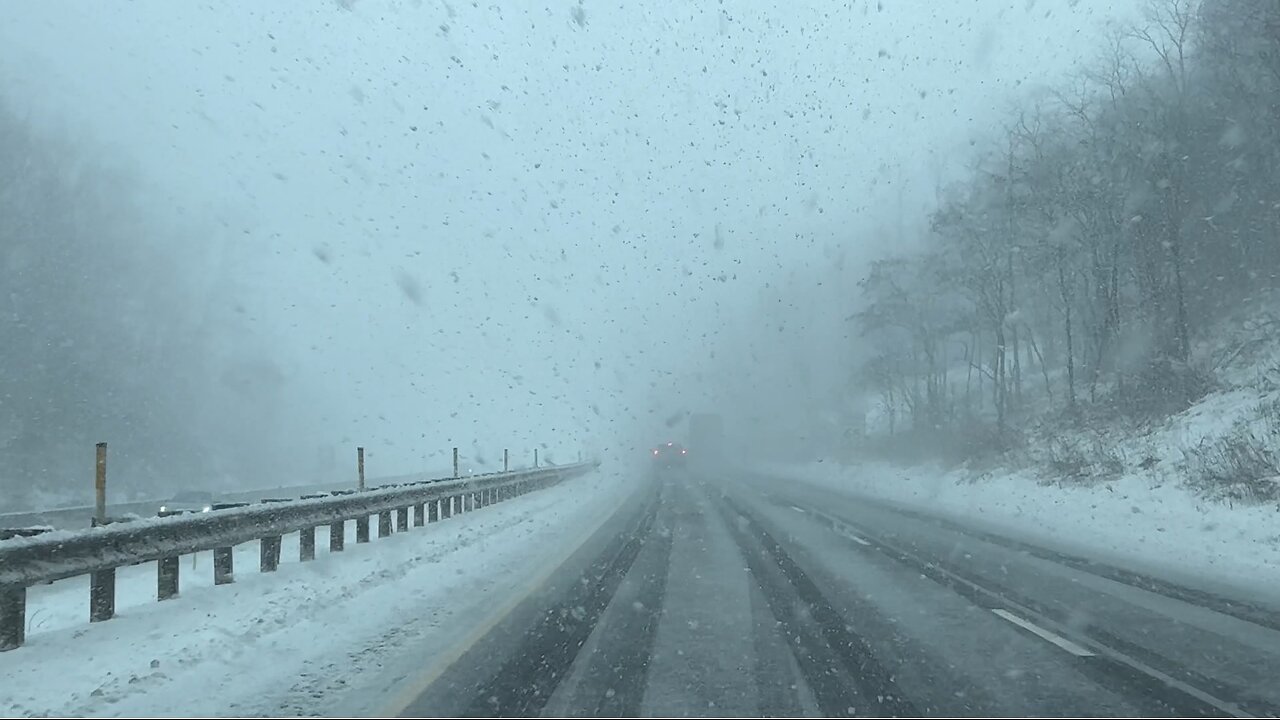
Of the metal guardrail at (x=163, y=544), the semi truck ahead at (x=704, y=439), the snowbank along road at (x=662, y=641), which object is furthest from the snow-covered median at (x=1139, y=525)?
the semi truck ahead at (x=704, y=439)

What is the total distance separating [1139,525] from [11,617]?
15.8m

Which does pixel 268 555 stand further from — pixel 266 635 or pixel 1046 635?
pixel 1046 635

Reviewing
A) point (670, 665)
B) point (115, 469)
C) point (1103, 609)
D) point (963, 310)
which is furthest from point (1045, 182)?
point (115, 469)

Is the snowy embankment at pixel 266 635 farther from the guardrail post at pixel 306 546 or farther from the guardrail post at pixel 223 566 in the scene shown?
the guardrail post at pixel 306 546

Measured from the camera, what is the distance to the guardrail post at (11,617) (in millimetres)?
6926

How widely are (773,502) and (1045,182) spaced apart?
14.8 m

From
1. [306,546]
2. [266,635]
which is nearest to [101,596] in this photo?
[266,635]

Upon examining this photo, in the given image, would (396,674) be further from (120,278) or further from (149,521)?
(120,278)

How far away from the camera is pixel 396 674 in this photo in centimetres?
662

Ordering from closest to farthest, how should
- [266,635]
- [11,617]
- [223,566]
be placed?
[11,617], [266,635], [223,566]

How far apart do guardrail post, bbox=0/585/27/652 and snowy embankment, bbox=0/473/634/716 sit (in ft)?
0.31

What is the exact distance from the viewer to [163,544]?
870cm

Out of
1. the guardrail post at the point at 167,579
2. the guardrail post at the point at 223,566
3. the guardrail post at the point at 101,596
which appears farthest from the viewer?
the guardrail post at the point at 223,566

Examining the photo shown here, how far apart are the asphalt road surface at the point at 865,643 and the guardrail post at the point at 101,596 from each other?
3.28m
